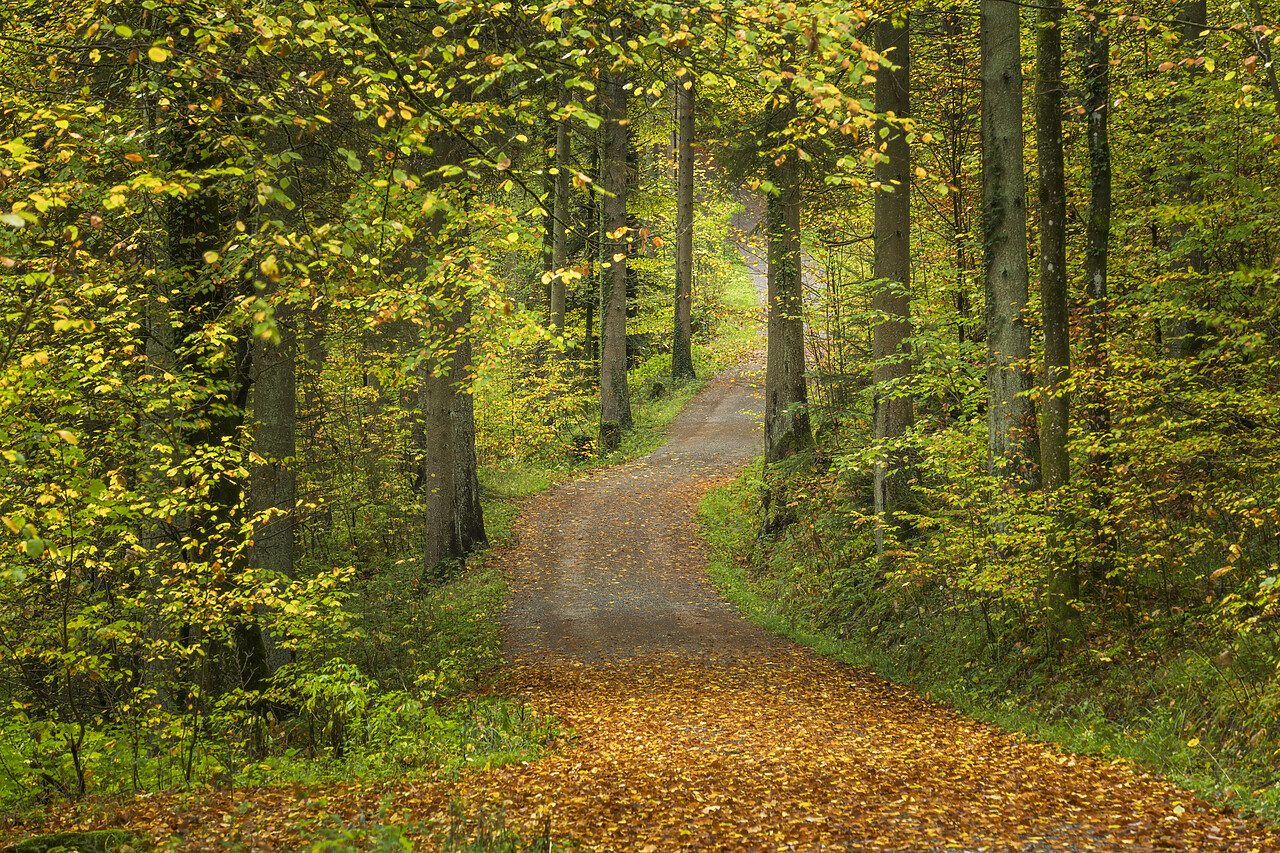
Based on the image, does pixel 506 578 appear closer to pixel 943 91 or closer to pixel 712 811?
pixel 712 811

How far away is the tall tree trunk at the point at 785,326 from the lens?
569 inches

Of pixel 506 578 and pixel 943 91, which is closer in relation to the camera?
pixel 943 91

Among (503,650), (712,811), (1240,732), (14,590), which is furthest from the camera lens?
(503,650)

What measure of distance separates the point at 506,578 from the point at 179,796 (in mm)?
8938

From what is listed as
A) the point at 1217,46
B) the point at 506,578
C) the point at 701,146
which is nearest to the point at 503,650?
the point at 506,578

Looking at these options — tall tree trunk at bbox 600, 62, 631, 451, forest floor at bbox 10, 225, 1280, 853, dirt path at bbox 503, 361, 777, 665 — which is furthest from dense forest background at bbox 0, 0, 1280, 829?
tall tree trunk at bbox 600, 62, 631, 451

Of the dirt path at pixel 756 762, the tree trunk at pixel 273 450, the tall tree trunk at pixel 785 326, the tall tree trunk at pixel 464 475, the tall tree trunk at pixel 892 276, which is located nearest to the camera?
the dirt path at pixel 756 762

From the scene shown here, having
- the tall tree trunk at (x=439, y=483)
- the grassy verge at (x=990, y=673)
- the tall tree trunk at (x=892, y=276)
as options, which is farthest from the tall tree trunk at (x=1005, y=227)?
the tall tree trunk at (x=439, y=483)

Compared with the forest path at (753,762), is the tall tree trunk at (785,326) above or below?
above

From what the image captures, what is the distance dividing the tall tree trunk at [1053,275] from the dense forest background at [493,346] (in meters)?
0.04

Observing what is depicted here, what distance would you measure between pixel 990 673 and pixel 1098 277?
4.16 meters

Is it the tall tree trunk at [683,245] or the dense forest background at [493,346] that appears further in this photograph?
the tall tree trunk at [683,245]

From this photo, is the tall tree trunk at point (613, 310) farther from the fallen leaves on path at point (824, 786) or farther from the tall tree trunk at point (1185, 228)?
the fallen leaves on path at point (824, 786)

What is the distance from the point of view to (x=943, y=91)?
12844mm
